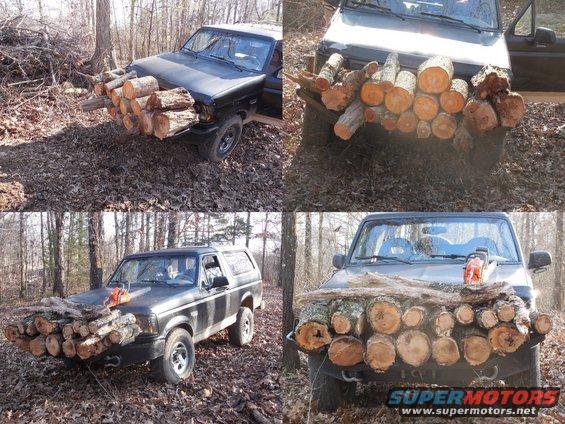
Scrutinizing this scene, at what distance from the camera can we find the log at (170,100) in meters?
5.31

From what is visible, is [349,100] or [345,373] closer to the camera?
[345,373]

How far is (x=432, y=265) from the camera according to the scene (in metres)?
4.14

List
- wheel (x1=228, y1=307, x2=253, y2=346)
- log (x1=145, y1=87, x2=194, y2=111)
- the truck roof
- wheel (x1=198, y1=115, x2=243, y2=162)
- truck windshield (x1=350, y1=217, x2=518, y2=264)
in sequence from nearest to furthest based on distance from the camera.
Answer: truck windshield (x1=350, y1=217, x2=518, y2=264) → log (x1=145, y1=87, x2=194, y2=111) → wheel (x1=198, y1=115, x2=243, y2=162) → wheel (x1=228, y1=307, x2=253, y2=346) → the truck roof

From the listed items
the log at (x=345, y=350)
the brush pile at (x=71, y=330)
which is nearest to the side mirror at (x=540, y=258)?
the log at (x=345, y=350)

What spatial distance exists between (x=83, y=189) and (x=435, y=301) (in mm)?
4051

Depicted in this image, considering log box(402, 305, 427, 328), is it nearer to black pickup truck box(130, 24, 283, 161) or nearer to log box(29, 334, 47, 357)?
black pickup truck box(130, 24, 283, 161)

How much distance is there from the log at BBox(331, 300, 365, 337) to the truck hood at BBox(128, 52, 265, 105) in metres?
2.96

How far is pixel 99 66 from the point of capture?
27.3ft

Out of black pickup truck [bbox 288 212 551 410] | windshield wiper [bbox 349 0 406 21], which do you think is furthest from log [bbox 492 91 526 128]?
windshield wiper [bbox 349 0 406 21]

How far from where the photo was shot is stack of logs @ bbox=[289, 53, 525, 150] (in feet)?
14.3

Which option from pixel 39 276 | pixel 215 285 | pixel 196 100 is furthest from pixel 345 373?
pixel 39 276

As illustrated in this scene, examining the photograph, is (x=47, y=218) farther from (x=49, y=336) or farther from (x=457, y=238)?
(x=457, y=238)

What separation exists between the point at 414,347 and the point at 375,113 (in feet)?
6.76

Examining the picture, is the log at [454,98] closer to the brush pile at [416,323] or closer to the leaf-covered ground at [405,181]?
the leaf-covered ground at [405,181]
